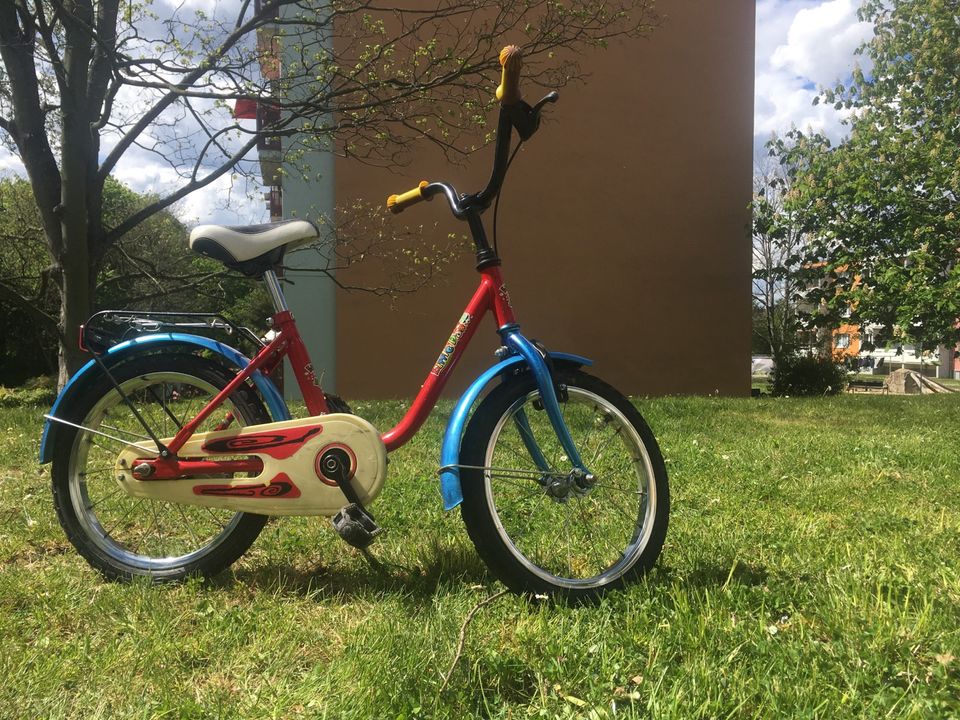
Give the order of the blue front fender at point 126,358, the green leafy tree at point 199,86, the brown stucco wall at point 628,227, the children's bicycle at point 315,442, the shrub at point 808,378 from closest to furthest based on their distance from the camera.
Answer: the children's bicycle at point 315,442, the blue front fender at point 126,358, the green leafy tree at point 199,86, the brown stucco wall at point 628,227, the shrub at point 808,378

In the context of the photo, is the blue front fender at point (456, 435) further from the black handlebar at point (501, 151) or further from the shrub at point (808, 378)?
the shrub at point (808, 378)

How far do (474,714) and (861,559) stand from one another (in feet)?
5.13

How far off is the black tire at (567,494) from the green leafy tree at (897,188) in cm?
1045

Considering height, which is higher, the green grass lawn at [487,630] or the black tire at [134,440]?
the black tire at [134,440]

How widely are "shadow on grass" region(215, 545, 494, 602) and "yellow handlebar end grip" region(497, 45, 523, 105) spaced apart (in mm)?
1514

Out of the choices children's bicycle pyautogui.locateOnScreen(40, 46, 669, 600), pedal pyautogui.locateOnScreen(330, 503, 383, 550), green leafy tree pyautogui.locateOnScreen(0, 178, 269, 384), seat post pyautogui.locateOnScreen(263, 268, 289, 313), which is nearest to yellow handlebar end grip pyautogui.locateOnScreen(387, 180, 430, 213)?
children's bicycle pyautogui.locateOnScreen(40, 46, 669, 600)

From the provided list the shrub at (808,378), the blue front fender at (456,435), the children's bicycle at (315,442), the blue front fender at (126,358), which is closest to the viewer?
the blue front fender at (456,435)

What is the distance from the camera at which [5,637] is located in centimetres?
168

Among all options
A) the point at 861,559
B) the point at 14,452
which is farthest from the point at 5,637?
the point at 14,452

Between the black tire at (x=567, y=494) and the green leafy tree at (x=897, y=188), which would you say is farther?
the green leafy tree at (x=897, y=188)

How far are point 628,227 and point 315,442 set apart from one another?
1033 centimetres

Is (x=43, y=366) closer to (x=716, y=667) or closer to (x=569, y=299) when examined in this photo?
(x=569, y=299)

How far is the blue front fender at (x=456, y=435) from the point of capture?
182 cm

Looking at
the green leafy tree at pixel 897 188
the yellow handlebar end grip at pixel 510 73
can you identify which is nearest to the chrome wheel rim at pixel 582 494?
the yellow handlebar end grip at pixel 510 73
